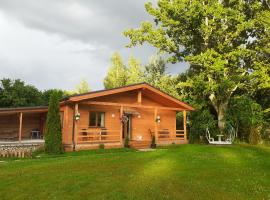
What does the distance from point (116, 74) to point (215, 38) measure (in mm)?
25729

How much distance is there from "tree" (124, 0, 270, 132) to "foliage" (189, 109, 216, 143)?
3.51 feet

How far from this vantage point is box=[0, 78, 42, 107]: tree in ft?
124

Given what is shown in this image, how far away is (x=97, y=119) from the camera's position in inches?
921

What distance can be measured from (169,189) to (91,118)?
615 inches

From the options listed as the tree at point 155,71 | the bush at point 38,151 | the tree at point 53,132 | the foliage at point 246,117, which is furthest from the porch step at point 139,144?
the tree at point 155,71

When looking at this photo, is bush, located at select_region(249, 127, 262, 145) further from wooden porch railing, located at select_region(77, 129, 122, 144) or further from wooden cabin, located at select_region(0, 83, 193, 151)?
wooden porch railing, located at select_region(77, 129, 122, 144)

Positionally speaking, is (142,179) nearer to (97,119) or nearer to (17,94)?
(97,119)

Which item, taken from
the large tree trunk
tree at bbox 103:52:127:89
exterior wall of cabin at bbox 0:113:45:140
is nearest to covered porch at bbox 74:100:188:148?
the large tree trunk

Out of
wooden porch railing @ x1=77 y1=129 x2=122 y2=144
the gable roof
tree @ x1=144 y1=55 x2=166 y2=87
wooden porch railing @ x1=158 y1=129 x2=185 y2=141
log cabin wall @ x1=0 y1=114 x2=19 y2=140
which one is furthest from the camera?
tree @ x1=144 y1=55 x2=166 y2=87

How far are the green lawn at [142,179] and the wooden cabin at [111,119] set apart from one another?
27.9 feet

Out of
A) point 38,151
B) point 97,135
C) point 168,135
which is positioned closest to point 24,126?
point 97,135

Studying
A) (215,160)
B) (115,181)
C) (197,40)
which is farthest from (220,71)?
(115,181)

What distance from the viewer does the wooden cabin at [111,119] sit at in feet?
70.1

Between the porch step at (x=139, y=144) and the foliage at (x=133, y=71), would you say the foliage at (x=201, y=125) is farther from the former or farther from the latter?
the foliage at (x=133, y=71)
